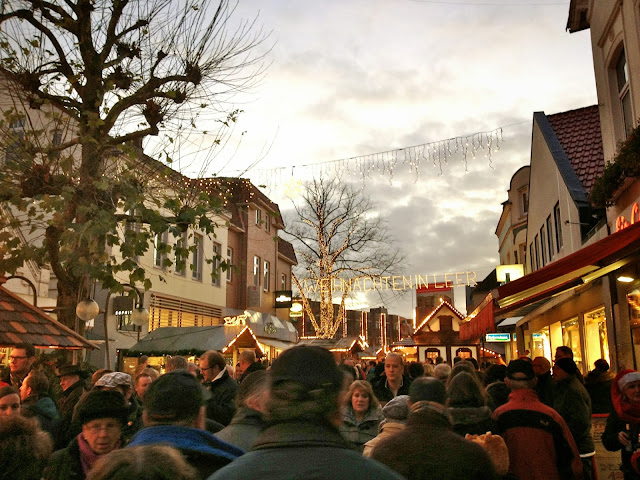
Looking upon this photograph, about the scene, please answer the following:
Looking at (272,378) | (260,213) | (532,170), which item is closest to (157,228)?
(272,378)

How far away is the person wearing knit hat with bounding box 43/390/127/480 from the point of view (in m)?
3.31

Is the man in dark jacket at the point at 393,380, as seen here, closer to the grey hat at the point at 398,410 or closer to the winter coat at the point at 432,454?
the grey hat at the point at 398,410

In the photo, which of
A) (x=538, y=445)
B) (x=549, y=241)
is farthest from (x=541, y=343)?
(x=538, y=445)

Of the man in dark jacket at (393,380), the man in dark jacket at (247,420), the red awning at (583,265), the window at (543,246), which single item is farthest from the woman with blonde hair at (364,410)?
the window at (543,246)

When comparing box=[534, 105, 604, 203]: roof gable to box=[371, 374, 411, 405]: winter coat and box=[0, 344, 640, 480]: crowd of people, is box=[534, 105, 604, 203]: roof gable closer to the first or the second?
box=[371, 374, 411, 405]: winter coat

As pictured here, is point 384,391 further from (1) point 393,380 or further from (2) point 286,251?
(2) point 286,251

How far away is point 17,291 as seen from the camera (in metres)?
15.6

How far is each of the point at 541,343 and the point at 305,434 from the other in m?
22.4

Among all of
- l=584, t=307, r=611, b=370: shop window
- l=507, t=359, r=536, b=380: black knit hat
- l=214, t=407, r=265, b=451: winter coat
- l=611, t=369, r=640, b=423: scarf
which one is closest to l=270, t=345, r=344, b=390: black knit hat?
l=214, t=407, r=265, b=451: winter coat

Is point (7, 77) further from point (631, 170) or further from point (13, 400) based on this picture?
point (631, 170)

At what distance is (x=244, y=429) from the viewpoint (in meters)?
3.93

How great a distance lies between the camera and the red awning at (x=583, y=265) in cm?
720

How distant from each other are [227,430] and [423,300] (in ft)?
225

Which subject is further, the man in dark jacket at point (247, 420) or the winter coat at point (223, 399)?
the winter coat at point (223, 399)
